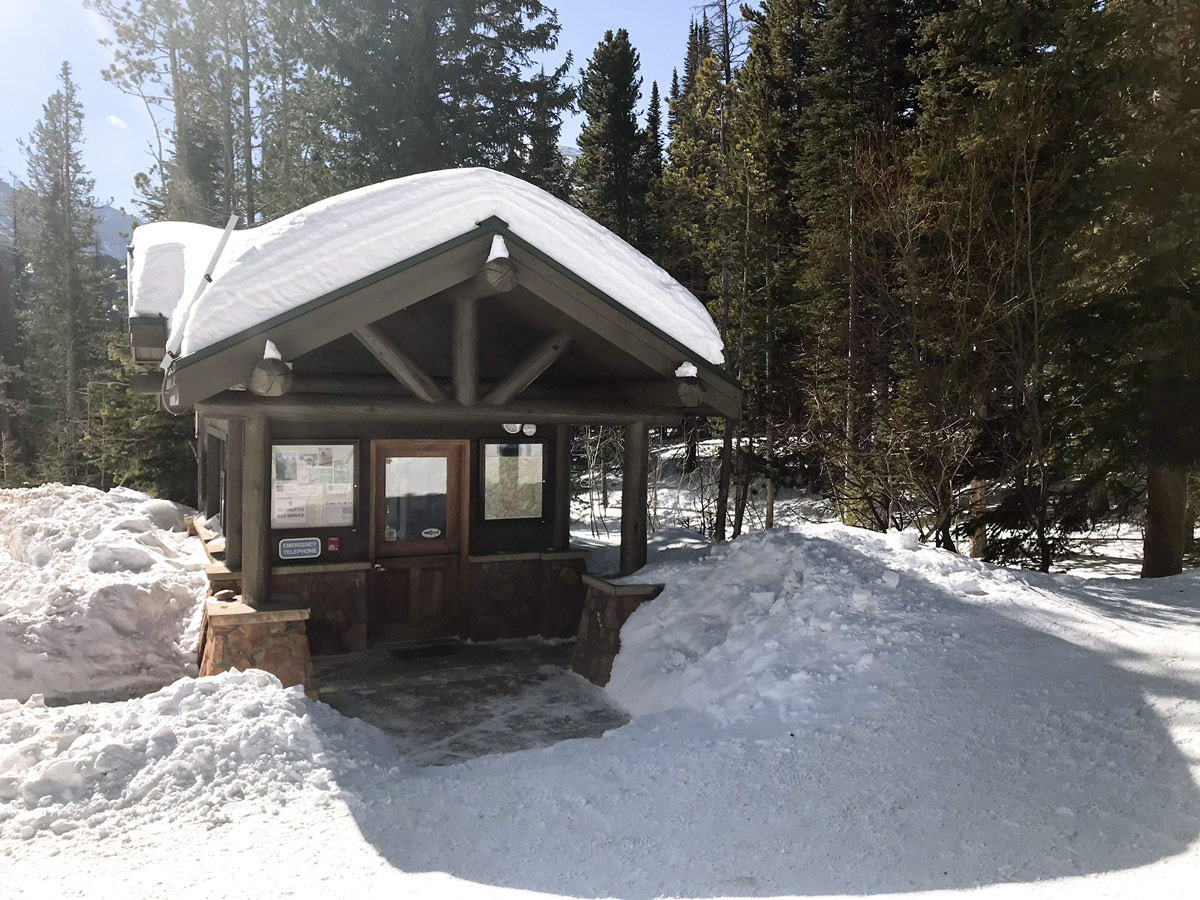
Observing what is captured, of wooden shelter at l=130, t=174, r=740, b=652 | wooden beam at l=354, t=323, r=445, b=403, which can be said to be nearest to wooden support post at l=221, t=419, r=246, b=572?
wooden shelter at l=130, t=174, r=740, b=652

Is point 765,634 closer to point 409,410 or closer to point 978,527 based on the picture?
point 409,410

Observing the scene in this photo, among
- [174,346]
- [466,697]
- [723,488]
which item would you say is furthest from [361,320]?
[723,488]

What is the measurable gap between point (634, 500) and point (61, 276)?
36.1m

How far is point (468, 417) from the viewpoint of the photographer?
278 inches

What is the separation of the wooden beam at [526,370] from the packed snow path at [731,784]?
274cm

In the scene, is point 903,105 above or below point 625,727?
above

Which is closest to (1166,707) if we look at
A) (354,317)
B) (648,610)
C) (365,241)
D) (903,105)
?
(648,610)

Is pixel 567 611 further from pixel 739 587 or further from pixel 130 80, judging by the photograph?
pixel 130 80

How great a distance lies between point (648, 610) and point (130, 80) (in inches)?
914

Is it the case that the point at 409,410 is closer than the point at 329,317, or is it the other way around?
the point at 329,317

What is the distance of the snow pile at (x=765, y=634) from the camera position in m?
5.37

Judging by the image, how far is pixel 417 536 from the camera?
8.68 meters

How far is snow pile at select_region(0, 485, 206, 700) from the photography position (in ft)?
25.9


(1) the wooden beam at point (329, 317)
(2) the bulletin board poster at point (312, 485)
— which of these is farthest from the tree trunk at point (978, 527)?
(2) the bulletin board poster at point (312, 485)
